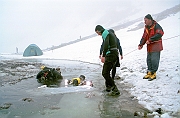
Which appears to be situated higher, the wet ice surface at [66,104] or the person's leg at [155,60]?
the person's leg at [155,60]

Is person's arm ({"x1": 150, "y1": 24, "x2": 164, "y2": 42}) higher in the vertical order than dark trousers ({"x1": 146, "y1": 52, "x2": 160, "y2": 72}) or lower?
higher

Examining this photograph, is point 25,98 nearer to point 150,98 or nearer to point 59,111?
point 59,111

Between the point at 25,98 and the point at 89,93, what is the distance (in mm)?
1958

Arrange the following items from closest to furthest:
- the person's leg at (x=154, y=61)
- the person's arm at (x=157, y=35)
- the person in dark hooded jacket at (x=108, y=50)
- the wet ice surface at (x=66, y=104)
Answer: the wet ice surface at (x=66, y=104) < the person in dark hooded jacket at (x=108, y=50) < the person's arm at (x=157, y=35) < the person's leg at (x=154, y=61)

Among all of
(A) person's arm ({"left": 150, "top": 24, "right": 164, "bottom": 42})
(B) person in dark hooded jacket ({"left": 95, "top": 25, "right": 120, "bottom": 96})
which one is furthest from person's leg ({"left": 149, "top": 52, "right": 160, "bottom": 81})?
(B) person in dark hooded jacket ({"left": 95, "top": 25, "right": 120, "bottom": 96})

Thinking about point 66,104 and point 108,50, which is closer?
point 66,104

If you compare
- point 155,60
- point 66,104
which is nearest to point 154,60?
point 155,60

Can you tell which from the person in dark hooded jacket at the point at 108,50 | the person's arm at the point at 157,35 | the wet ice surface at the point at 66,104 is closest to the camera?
the wet ice surface at the point at 66,104

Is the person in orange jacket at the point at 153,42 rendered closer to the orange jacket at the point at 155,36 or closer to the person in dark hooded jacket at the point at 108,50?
the orange jacket at the point at 155,36

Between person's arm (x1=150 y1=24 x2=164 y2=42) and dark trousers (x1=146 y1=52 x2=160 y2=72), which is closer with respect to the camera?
person's arm (x1=150 y1=24 x2=164 y2=42)

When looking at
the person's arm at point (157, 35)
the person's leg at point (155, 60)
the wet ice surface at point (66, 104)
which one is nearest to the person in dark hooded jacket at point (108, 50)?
the wet ice surface at point (66, 104)

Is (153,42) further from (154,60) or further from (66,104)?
(66,104)

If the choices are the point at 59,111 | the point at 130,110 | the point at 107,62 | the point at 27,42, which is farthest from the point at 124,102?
the point at 27,42

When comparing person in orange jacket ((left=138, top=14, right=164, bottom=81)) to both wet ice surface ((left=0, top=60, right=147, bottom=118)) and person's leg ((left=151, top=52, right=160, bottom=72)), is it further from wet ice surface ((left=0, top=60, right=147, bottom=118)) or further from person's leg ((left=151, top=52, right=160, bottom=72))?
wet ice surface ((left=0, top=60, right=147, bottom=118))
